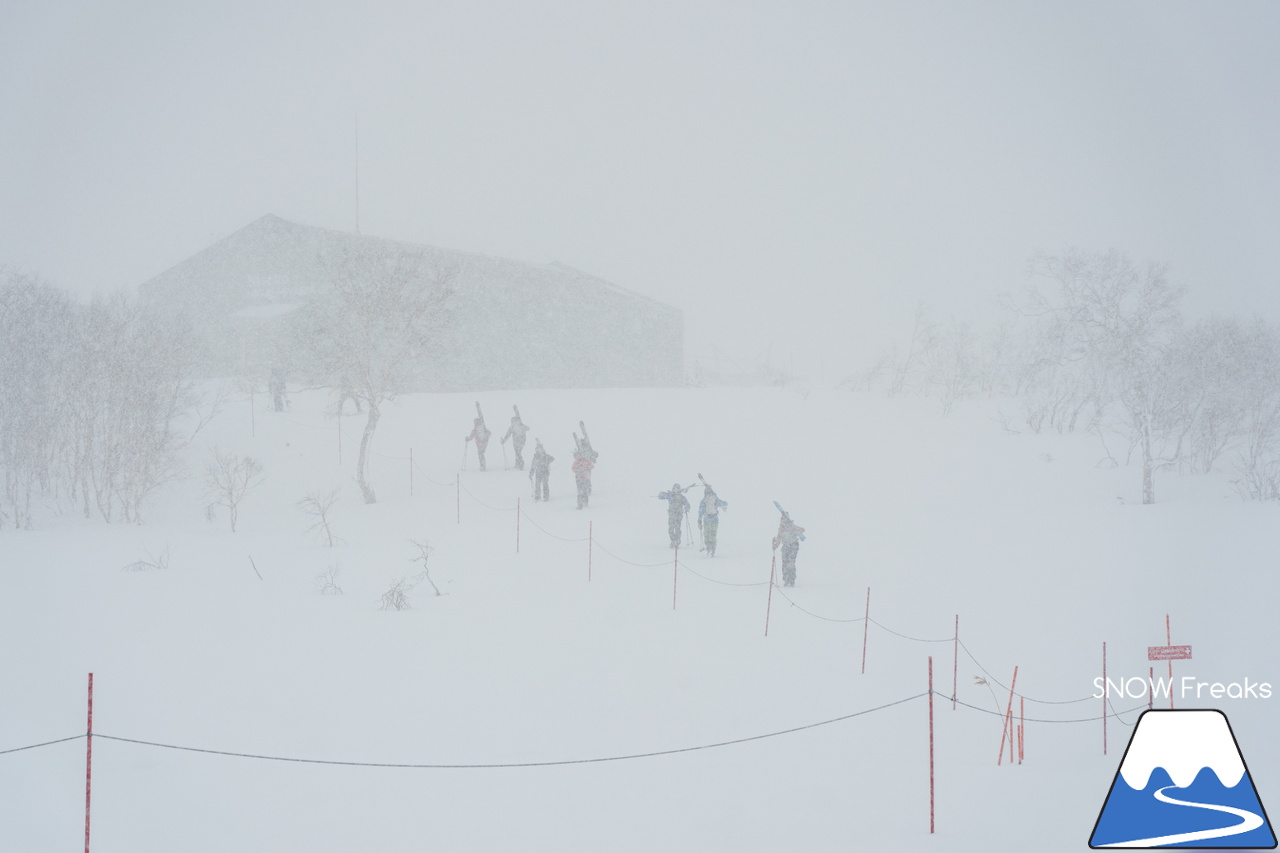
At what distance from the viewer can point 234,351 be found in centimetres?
3644

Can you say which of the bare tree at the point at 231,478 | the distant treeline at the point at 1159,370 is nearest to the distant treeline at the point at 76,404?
the bare tree at the point at 231,478

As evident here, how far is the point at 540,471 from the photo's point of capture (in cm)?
2381

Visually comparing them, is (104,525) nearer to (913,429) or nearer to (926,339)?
(913,429)

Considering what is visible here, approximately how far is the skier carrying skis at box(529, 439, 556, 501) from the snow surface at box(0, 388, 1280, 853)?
848mm

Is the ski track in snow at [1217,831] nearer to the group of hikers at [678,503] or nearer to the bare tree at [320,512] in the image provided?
the group of hikers at [678,503]

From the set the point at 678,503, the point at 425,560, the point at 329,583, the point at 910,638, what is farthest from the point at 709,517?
the point at 329,583

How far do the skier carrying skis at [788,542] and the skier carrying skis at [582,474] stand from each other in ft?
28.1

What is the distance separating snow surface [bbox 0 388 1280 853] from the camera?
715cm

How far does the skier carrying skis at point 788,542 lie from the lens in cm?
1523

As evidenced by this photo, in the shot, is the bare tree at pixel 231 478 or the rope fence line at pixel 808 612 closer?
the rope fence line at pixel 808 612

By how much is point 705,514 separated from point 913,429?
1773cm
